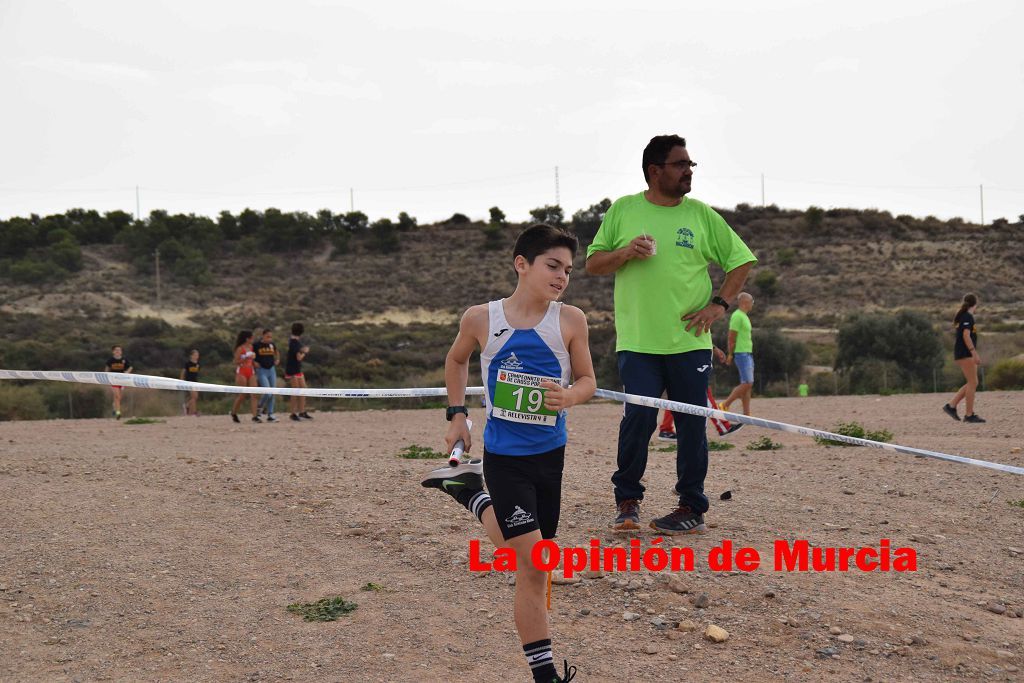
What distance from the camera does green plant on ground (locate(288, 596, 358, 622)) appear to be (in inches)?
187

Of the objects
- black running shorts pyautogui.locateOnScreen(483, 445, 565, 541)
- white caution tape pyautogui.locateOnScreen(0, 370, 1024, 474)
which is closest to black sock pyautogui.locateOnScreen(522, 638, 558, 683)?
black running shorts pyautogui.locateOnScreen(483, 445, 565, 541)

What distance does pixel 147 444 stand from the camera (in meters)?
12.2

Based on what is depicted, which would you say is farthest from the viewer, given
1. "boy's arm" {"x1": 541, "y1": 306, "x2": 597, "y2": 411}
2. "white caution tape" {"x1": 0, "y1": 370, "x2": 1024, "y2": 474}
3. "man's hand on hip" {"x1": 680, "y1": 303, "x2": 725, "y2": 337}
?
"man's hand on hip" {"x1": 680, "y1": 303, "x2": 725, "y2": 337}

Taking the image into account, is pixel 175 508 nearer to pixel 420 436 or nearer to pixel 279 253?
pixel 420 436

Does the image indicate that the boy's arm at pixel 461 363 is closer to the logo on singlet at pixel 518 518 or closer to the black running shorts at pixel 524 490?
the black running shorts at pixel 524 490

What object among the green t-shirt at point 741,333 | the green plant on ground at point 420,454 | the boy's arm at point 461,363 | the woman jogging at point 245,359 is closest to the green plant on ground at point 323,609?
the boy's arm at point 461,363

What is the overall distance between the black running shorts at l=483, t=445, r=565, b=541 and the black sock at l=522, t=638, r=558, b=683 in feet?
1.32

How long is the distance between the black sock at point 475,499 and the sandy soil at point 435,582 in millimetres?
683

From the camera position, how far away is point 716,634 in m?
4.32

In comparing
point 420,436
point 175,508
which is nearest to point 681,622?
point 175,508

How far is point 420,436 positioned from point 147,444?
3.36 meters

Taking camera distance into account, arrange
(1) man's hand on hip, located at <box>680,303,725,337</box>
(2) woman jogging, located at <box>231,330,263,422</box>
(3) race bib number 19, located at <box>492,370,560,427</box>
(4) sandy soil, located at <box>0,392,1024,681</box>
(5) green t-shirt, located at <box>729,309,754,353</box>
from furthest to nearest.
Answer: (2) woman jogging, located at <box>231,330,263,422</box> → (5) green t-shirt, located at <box>729,309,754,353</box> → (1) man's hand on hip, located at <box>680,303,725,337</box> → (4) sandy soil, located at <box>0,392,1024,681</box> → (3) race bib number 19, located at <box>492,370,560,427</box>

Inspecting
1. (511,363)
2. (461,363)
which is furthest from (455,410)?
(511,363)

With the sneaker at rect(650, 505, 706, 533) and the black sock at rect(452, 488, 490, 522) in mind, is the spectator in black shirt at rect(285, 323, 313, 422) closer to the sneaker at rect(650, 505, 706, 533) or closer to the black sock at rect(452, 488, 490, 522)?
the sneaker at rect(650, 505, 706, 533)
